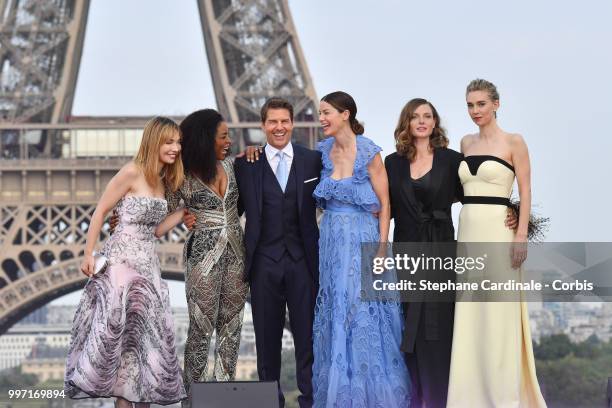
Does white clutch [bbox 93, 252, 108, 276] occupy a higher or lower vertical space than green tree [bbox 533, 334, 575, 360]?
higher

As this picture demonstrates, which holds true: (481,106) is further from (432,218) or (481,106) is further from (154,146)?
(154,146)

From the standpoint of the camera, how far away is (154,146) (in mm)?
7805

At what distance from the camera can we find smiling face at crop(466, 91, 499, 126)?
7.91m

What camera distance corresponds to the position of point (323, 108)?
802 centimetres

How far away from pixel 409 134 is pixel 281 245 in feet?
3.54

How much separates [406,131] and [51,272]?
19.2 meters

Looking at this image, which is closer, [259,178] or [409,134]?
[409,134]

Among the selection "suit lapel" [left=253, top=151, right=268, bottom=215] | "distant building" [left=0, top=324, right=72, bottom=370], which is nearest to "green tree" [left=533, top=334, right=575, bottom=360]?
"distant building" [left=0, top=324, right=72, bottom=370]

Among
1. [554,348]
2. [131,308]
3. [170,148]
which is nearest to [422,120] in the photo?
[170,148]

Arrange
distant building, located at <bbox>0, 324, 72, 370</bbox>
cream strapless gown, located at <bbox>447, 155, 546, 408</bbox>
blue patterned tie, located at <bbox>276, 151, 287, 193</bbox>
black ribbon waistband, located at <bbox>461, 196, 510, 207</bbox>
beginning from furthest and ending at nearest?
distant building, located at <bbox>0, 324, 72, 370</bbox>, blue patterned tie, located at <bbox>276, 151, 287, 193</bbox>, black ribbon waistband, located at <bbox>461, 196, 510, 207</bbox>, cream strapless gown, located at <bbox>447, 155, 546, 408</bbox>

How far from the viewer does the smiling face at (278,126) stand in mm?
8125

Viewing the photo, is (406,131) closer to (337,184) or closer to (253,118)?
(337,184)

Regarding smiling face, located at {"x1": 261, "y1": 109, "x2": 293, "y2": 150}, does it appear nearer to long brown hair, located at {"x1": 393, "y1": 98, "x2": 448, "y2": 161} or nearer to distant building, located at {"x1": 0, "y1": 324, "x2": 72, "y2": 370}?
long brown hair, located at {"x1": 393, "y1": 98, "x2": 448, "y2": 161}

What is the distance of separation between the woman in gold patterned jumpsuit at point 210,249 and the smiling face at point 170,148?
1.25ft
